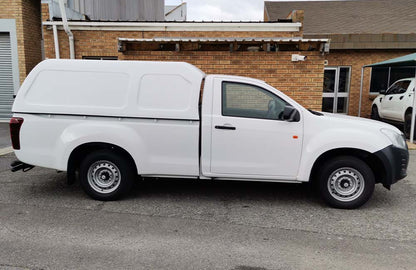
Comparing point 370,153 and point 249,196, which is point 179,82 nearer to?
point 249,196

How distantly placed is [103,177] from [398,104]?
9883mm

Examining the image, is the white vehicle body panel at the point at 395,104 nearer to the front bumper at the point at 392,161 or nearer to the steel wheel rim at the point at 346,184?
the front bumper at the point at 392,161

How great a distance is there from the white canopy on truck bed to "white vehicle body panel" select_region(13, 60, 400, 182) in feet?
0.05

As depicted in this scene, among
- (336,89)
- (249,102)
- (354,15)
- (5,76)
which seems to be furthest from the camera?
(354,15)

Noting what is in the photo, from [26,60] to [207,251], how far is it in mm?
11092

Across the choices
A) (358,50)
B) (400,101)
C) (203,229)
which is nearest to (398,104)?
(400,101)

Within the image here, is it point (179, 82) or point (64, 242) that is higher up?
point (179, 82)

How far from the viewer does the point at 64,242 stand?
401 cm

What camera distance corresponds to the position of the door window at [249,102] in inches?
202

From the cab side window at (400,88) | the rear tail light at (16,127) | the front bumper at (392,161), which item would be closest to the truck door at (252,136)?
the front bumper at (392,161)

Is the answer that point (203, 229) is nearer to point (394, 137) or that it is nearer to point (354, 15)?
point (394, 137)

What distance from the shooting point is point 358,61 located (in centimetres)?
1526

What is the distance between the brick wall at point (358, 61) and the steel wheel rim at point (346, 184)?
1104cm

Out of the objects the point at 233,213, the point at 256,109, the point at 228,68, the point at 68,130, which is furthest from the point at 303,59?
the point at 68,130
